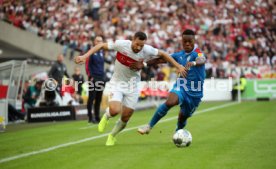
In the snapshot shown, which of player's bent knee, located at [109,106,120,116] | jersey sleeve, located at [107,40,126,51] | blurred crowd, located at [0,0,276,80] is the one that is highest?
blurred crowd, located at [0,0,276,80]

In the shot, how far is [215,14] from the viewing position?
37031 millimetres

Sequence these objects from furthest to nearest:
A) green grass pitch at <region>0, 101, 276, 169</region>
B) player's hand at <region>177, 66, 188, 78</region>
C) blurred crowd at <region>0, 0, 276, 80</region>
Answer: blurred crowd at <region>0, 0, 276, 80</region> < player's hand at <region>177, 66, 188, 78</region> < green grass pitch at <region>0, 101, 276, 169</region>

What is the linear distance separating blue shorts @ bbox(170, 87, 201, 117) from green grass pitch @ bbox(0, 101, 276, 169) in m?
0.65

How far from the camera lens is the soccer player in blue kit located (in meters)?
11.6

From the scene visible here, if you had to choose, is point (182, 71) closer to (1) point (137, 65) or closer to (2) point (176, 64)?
(2) point (176, 64)

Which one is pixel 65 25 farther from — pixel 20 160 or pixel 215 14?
pixel 20 160

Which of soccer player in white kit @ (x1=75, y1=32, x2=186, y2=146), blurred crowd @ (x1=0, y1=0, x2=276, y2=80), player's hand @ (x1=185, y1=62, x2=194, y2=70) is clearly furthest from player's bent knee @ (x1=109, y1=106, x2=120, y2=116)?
blurred crowd @ (x1=0, y1=0, x2=276, y2=80)

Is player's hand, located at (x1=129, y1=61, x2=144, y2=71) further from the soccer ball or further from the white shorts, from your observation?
the soccer ball

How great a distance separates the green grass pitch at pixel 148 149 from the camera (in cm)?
845

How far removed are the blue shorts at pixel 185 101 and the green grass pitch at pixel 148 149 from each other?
0.65 meters

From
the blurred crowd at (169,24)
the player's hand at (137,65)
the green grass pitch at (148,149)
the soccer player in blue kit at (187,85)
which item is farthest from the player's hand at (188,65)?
the blurred crowd at (169,24)

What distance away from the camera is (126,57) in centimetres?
1137

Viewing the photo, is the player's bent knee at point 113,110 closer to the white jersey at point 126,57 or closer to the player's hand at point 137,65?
the white jersey at point 126,57

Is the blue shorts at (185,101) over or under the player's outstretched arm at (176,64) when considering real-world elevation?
under
